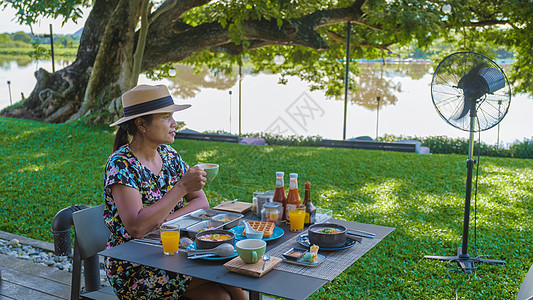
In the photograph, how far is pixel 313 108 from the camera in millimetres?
28312

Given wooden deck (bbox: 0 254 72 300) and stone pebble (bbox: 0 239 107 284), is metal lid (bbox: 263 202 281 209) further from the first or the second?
stone pebble (bbox: 0 239 107 284)

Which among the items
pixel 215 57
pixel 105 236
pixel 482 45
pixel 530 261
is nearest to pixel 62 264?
pixel 105 236

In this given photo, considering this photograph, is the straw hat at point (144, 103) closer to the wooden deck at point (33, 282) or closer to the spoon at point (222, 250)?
the spoon at point (222, 250)

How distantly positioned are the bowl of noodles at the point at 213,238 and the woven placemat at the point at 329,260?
215 millimetres

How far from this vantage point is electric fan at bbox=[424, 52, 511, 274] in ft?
13.9

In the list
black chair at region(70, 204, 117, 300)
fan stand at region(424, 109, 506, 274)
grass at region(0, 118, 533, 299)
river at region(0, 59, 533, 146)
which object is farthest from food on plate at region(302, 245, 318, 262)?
river at region(0, 59, 533, 146)

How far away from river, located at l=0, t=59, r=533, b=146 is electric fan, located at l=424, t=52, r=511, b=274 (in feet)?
46.5

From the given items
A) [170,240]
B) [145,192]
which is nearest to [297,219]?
[170,240]

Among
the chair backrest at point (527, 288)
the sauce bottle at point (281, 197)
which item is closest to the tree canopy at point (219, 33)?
the sauce bottle at point (281, 197)

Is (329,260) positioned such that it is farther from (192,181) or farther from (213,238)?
(192,181)

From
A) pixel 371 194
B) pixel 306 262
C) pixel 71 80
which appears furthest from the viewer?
pixel 71 80

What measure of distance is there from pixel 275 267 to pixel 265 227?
43cm

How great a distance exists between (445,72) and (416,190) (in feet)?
10.5

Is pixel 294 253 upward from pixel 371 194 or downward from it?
upward
